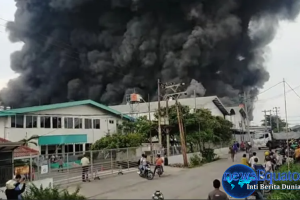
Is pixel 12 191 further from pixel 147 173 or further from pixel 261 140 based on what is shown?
pixel 261 140

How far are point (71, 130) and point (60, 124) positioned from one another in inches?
46.0

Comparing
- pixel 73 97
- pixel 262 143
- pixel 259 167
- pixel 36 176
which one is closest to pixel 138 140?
pixel 36 176

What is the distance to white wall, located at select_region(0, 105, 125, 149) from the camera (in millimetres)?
21672

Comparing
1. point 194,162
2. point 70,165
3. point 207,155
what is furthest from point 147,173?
point 207,155

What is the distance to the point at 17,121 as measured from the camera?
2250 cm

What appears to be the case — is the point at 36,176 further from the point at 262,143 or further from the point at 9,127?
the point at 262,143

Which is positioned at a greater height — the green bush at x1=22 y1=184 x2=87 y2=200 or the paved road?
the green bush at x1=22 y1=184 x2=87 y2=200

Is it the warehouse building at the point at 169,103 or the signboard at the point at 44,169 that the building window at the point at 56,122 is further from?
the warehouse building at the point at 169,103

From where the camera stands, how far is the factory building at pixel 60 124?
22.2 meters

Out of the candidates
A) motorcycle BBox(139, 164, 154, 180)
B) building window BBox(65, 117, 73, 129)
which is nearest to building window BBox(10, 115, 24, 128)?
building window BBox(65, 117, 73, 129)

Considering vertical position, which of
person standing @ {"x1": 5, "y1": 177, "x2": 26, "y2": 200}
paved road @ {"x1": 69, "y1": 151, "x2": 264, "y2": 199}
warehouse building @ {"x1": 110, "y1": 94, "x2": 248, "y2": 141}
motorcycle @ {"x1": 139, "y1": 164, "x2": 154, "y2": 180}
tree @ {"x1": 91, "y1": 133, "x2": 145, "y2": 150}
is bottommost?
paved road @ {"x1": 69, "y1": 151, "x2": 264, "y2": 199}

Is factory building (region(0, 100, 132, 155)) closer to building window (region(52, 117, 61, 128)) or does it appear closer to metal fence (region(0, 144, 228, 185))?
building window (region(52, 117, 61, 128))

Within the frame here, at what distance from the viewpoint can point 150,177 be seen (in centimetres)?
1546
